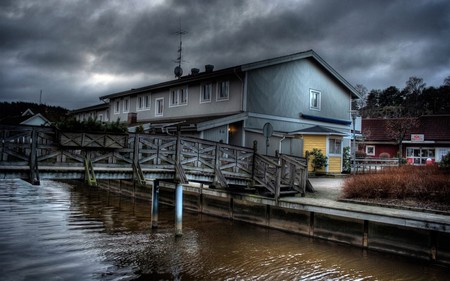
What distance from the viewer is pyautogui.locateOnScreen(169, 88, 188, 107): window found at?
2800 centimetres

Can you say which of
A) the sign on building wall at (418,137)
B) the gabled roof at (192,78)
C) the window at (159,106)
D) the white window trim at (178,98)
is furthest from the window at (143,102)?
the sign on building wall at (418,137)

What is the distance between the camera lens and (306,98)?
89.4 ft

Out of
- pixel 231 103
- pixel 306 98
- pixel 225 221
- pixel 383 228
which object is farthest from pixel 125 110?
pixel 383 228

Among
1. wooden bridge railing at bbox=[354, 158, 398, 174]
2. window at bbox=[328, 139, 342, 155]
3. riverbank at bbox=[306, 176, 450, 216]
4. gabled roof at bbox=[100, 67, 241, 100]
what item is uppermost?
gabled roof at bbox=[100, 67, 241, 100]

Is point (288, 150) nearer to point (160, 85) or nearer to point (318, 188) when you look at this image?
point (318, 188)

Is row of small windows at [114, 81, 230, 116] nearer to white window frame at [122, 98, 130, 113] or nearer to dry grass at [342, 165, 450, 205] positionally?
white window frame at [122, 98, 130, 113]

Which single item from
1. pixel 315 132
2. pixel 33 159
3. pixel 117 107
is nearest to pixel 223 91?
pixel 315 132

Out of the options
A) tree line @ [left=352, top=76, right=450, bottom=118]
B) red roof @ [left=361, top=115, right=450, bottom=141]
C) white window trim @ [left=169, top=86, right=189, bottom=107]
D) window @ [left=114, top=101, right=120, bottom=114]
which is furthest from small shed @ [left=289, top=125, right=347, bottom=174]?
tree line @ [left=352, top=76, right=450, bottom=118]

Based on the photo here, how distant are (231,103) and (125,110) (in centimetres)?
1553

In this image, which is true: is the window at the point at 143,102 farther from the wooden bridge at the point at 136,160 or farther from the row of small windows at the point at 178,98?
the wooden bridge at the point at 136,160

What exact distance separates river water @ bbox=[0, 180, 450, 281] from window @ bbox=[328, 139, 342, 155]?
12.3 m

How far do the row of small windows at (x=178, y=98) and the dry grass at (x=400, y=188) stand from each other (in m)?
11.5

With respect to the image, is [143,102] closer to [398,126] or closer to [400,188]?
[400,188]

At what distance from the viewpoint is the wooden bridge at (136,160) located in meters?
11.0
